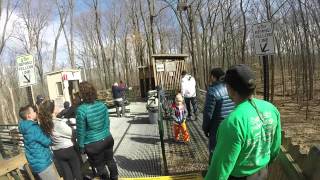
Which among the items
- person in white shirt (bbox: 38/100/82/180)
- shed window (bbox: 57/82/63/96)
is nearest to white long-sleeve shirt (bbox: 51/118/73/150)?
person in white shirt (bbox: 38/100/82/180)

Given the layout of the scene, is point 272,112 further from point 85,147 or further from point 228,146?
point 85,147

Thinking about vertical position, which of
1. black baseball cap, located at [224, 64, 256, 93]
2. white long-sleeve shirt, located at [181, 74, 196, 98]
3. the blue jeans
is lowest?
the blue jeans

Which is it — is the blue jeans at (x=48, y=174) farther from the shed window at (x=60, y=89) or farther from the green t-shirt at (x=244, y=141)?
the shed window at (x=60, y=89)

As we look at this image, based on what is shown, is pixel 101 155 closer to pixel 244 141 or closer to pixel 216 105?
pixel 216 105

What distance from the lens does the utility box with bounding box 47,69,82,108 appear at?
26.8 meters

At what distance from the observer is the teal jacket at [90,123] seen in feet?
21.4

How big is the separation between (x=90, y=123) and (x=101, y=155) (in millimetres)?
571

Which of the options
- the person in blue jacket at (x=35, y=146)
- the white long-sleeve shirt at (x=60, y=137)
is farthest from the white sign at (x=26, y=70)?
the person in blue jacket at (x=35, y=146)

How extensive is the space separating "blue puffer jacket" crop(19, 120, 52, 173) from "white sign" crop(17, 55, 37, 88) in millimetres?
5016

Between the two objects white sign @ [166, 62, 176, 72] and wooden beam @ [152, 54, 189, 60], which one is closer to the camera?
wooden beam @ [152, 54, 189, 60]

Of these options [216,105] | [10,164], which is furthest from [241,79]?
[10,164]

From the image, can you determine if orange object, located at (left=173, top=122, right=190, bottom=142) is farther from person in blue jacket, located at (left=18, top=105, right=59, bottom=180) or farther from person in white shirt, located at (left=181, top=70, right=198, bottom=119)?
person in blue jacket, located at (left=18, top=105, right=59, bottom=180)

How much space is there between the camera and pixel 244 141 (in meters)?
2.78

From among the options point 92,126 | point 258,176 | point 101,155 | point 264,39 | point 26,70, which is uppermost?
point 264,39
